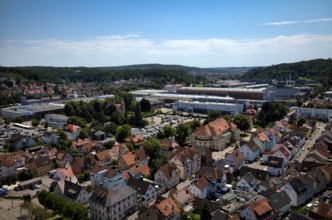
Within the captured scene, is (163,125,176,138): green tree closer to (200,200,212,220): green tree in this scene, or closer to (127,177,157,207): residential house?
(127,177,157,207): residential house

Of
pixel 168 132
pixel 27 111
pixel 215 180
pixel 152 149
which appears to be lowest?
pixel 215 180

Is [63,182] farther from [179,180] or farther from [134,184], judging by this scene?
[179,180]

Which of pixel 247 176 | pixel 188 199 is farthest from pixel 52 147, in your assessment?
pixel 247 176

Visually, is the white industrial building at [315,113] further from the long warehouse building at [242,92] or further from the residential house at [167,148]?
the residential house at [167,148]

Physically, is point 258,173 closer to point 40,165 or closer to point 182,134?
point 182,134

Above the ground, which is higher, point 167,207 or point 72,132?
point 72,132

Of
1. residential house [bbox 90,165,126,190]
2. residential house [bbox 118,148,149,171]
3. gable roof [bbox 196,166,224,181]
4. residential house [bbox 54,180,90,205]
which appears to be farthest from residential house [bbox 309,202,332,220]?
residential house [bbox 54,180,90,205]

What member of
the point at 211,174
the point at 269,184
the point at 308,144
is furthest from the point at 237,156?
the point at 308,144
